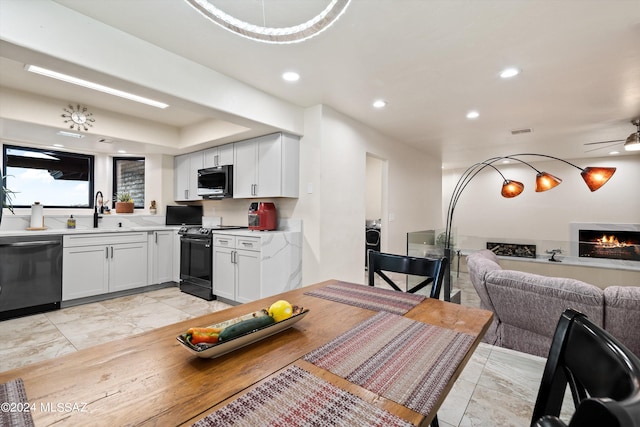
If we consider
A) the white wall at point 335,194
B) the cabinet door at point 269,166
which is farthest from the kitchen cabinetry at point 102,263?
the white wall at point 335,194

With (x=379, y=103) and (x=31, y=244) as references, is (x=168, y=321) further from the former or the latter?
(x=379, y=103)

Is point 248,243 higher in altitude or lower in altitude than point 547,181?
lower

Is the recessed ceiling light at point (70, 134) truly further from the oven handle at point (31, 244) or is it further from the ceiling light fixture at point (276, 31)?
the ceiling light fixture at point (276, 31)

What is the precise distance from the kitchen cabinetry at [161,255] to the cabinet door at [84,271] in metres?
0.59

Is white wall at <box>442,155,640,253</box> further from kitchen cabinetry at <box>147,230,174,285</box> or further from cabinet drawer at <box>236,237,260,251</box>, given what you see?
kitchen cabinetry at <box>147,230,174,285</box>

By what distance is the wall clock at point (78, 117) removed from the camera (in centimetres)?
362

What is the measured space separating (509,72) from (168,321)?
416cm

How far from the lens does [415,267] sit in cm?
180

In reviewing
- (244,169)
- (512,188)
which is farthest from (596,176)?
(244,169)

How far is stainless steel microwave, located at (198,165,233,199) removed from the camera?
4250 mm

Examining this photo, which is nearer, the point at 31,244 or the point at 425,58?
the point at 425,58

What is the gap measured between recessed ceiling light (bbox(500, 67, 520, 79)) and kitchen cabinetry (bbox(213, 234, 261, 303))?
2.99 meters

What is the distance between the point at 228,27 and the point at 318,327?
3.88 ft

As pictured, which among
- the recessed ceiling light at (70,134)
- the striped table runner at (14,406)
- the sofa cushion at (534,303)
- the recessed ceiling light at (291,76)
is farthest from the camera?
the recessed ceiling light at (70,134)
